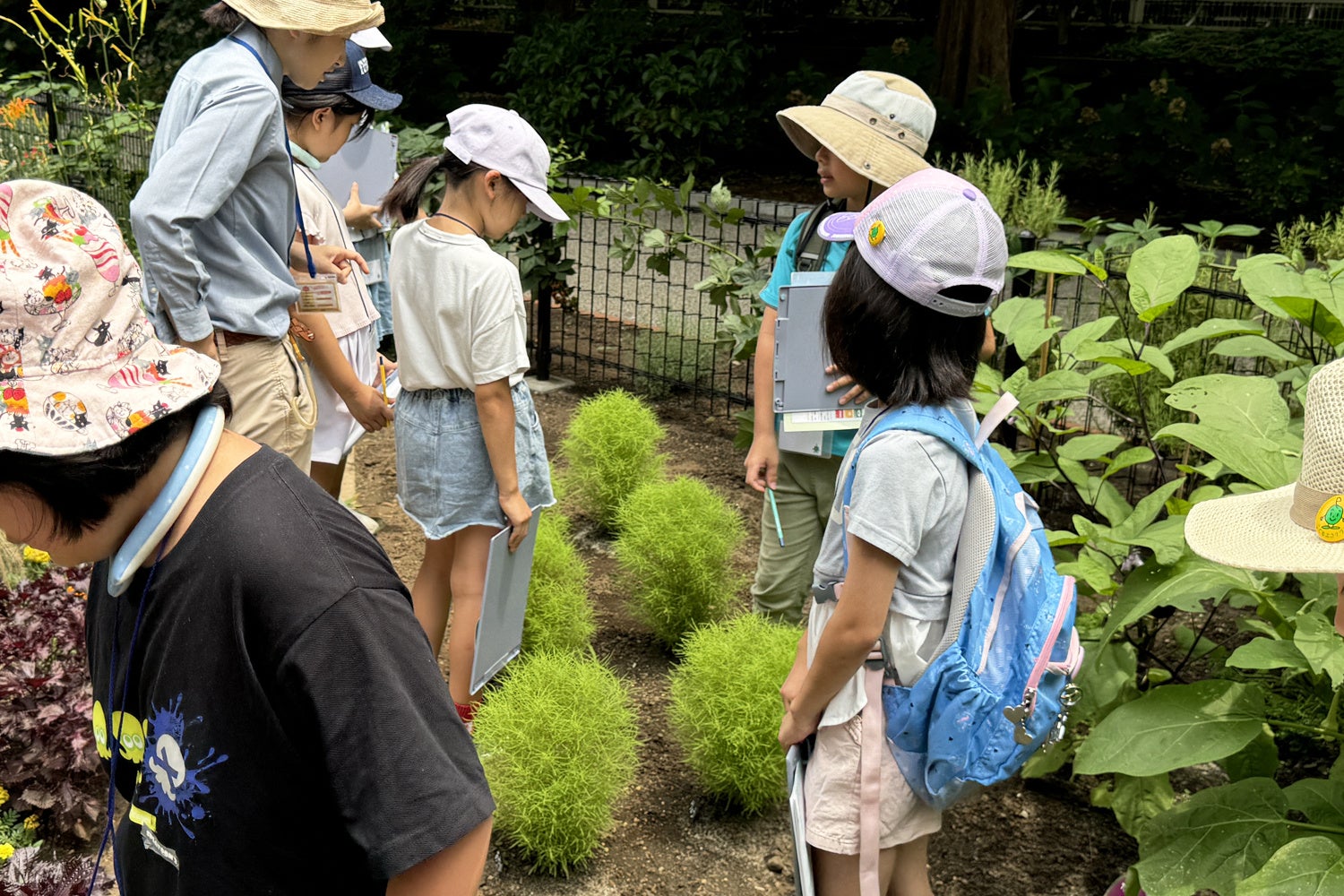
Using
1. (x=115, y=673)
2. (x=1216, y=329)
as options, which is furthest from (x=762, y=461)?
(x=115, y=673)

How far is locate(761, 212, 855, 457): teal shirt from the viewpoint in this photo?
3.18 m

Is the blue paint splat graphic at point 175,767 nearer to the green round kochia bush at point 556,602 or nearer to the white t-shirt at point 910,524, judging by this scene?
the white t-shirt at point 910,524

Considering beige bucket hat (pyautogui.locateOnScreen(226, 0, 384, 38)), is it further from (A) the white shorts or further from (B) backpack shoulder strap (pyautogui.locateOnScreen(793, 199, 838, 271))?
(B) backpack shoulder strap (pyautogui.locateOnScreen(793, 199, 838, 271))

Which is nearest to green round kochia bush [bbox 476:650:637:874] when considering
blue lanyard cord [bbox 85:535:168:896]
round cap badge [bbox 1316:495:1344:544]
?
blue lanyard cord [bbox 85:535:168:896]

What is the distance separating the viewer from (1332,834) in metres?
2.13

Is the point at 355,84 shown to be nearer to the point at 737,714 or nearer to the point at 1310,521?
the point at 737,714

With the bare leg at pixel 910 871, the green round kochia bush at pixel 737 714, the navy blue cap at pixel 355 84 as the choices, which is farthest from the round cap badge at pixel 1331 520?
the navy blue cap at pixel 355 84

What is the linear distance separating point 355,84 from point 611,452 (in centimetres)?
187

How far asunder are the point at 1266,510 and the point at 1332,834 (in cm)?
90

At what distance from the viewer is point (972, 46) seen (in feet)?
42.3

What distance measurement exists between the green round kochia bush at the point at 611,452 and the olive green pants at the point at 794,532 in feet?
3.88

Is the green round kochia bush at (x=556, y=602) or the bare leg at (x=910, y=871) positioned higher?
the bare leg at (x=910, y=871)

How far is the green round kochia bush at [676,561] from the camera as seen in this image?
3.79 meters

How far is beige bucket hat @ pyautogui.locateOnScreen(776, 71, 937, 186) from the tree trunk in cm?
1017
